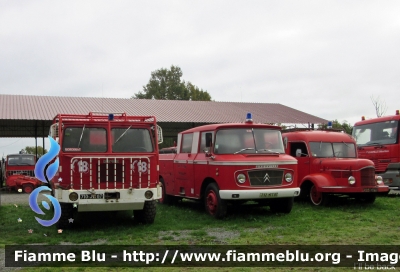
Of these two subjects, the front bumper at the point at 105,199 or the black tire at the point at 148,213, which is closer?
the front bumper at the point at 105,199

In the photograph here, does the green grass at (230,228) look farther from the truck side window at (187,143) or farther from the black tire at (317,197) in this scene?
the truck side window at (187,143)

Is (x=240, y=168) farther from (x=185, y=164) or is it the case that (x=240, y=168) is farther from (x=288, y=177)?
(x=185, y=164)

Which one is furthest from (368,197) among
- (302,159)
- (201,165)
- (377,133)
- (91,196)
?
(91,196)

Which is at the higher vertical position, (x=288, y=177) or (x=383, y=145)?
(x=383, y=145)

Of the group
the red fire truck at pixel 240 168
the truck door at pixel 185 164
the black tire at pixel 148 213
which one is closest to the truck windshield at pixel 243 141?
the red fire truck at pixel 240 168

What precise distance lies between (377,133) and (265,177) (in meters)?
7.06

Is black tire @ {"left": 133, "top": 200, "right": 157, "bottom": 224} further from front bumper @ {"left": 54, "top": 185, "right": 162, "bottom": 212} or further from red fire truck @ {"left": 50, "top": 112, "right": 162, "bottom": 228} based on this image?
front bumper @ {"left": 54, "top": 185, "right": 162, "bottom": 212}

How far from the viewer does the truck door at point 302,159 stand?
43.0 feet

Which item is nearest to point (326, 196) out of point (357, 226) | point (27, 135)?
point (357, 226)

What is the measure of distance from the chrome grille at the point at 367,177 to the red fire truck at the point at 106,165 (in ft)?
18.9

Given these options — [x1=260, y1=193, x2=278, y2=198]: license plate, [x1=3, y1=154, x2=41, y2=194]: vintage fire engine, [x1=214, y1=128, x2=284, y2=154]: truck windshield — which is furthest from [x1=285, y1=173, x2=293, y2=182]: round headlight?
[x1=3, y1=154, x2=41, y2=194]: vintage fire engine

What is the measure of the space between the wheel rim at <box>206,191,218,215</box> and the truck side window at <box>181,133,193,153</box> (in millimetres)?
1784

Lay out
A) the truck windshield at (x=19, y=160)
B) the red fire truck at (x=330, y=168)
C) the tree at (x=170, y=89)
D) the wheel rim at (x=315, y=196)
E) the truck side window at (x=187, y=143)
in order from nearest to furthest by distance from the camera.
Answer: the red fire truck at (x=330, y=168)
the truck side window at (x=187, y=143)
the wheel rim at (x=315, y=196)
the truck windshield at (x=19, y=160)
the tree at (x=170, y=89)

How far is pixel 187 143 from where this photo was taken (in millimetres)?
12539
